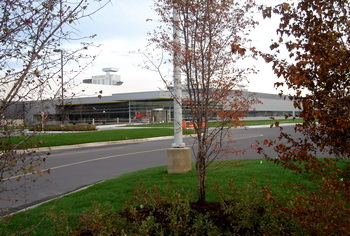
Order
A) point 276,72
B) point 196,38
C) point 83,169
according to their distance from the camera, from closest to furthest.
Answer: point 276,72 → point 196,38 → point 83,169

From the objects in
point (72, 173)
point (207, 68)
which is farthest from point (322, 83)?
point (72, 173)

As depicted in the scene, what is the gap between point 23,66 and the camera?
3371 millimetres

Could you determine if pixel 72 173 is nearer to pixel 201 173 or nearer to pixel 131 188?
pixel 131 188

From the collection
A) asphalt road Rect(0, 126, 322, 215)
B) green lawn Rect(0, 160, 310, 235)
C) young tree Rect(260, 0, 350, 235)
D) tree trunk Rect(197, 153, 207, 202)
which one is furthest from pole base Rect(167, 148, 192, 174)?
young tree Rect(260, 0, 350, 235)

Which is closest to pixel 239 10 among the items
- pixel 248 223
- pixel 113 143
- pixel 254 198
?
pixel 254 198

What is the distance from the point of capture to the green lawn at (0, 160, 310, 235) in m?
6.16

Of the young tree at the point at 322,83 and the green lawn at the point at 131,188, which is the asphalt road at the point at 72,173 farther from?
the young tree at the point at 322,83

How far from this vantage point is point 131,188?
748cm

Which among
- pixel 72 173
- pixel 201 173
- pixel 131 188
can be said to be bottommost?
pixel 72 173

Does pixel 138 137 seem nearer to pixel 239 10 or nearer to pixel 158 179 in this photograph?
pixel 158 179

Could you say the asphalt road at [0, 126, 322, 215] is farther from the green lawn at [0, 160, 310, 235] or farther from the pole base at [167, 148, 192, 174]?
the pole base at [167, 148, 192, 174]

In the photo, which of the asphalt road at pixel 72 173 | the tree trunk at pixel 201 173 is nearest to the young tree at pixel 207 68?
the tree trunk at pixel 201 173

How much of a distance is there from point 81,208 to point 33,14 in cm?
419

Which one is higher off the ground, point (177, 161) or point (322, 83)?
point (322, 83)
